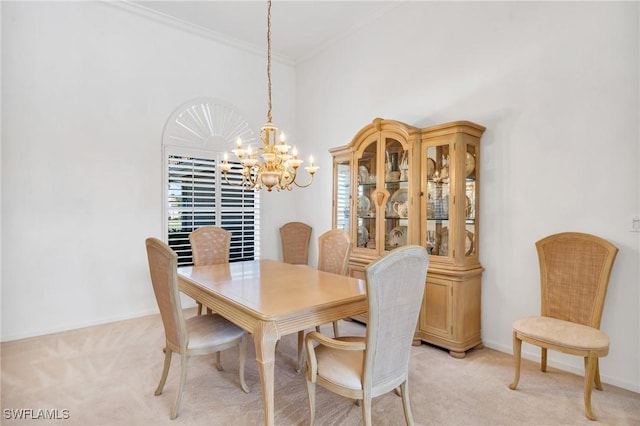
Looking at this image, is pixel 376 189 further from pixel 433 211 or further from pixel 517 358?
pixel 517 358

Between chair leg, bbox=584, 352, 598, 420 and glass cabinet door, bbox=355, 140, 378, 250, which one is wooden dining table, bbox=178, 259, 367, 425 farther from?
chair leg, bbox=584, 352, 598, 420

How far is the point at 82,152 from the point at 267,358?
11.0ft

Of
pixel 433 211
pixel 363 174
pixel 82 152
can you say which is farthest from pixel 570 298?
pixel 82 152

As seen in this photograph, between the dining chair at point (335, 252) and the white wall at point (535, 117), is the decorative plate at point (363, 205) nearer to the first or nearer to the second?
the dining chair at point (335, 252)

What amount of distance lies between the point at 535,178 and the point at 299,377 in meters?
2.53

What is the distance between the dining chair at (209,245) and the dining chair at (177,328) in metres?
1.19

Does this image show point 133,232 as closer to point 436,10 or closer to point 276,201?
point 276,201

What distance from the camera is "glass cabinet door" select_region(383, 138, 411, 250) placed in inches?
136

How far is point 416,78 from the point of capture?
3.79 metres

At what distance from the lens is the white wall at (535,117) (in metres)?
2.47

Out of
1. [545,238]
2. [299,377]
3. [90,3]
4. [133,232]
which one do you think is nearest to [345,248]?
[299,377]

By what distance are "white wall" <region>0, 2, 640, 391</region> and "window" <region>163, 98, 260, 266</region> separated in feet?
0.55

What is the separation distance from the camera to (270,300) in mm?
2047

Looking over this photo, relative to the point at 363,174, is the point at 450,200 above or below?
below
